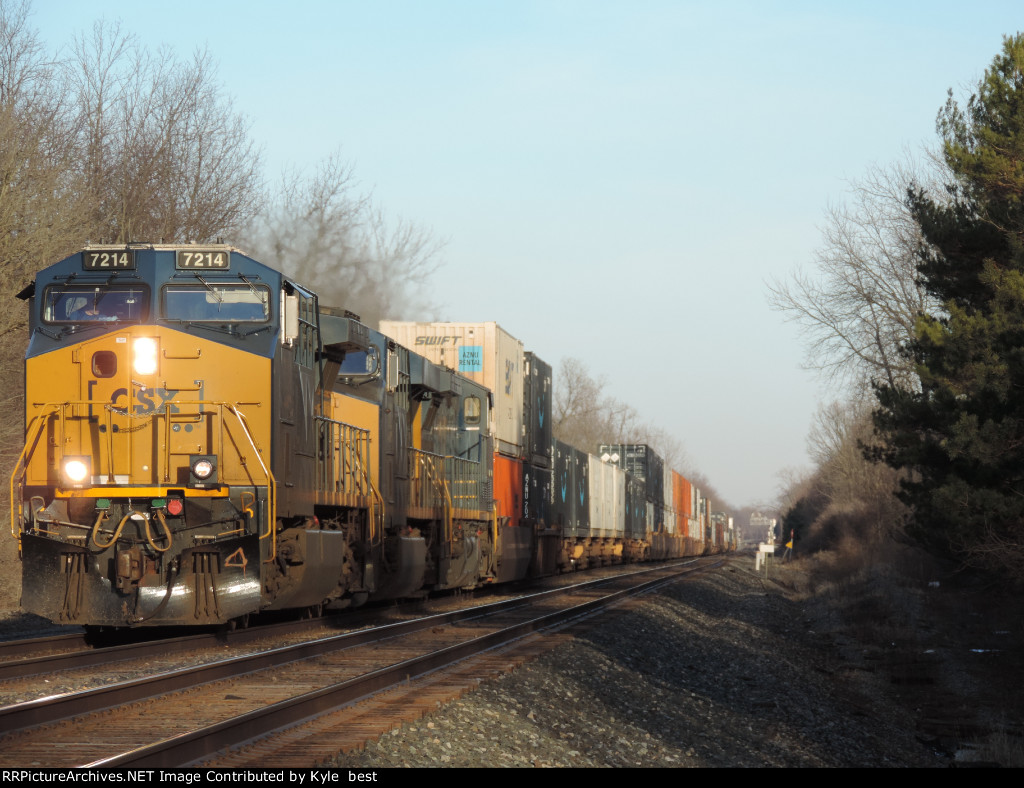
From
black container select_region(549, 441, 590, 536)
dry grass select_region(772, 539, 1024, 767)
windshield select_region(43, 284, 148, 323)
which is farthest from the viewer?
black container select_region(549, 441, 590, 536)

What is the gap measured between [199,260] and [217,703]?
512 centimetres

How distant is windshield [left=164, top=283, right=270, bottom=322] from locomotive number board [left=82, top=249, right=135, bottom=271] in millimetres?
496

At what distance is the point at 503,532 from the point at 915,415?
787 centimetres

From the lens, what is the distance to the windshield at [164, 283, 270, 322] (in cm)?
1120

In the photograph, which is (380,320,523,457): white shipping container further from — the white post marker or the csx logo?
the white post marker

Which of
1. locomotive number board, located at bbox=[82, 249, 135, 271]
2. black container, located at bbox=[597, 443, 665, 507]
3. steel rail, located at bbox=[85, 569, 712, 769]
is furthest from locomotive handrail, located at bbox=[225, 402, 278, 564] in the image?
black container, located at bbox=[597, 443, 665, 507]

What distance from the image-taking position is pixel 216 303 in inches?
444

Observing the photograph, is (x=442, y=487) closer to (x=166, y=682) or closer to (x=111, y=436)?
(x=111, y=436)

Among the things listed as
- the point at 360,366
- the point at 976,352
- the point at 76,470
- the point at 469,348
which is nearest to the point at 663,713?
the point at 76,470

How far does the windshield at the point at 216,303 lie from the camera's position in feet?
36.7

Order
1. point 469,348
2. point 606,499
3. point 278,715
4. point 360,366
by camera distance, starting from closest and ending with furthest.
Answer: point 278,715 < point 360,366 < point 469,348 < point 606,499

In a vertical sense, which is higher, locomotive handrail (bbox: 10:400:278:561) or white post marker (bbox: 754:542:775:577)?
locomotive handrail (bbox: 10:400:278:561)

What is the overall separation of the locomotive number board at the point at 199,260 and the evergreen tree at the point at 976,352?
10.8 meters
